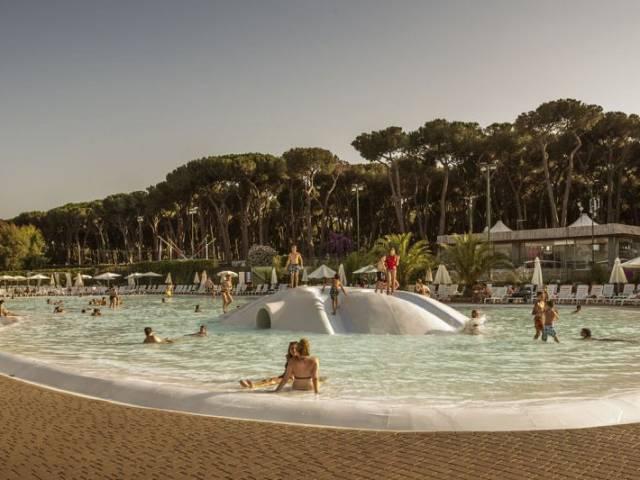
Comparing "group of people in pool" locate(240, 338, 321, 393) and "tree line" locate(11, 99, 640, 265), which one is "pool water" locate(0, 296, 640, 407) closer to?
"group of people in pool" locate(240, 338, 321, 393)

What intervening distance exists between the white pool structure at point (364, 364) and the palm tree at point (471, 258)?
20.8ft

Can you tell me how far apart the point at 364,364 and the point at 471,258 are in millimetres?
21622

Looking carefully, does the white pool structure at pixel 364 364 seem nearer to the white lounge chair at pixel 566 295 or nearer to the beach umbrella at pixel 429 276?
the white lounge chair at pixel 566 295

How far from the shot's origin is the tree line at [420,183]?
51156 mm

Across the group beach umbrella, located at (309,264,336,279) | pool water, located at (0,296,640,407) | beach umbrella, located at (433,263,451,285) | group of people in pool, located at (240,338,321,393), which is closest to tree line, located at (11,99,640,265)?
beach umbrella, located at (309,264,336,279)

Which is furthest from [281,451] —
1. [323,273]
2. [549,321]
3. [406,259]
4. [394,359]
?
[323,273]

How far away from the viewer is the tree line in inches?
2014

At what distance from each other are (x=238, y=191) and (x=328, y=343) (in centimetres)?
4411

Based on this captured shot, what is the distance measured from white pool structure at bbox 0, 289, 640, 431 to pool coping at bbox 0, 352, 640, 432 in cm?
1

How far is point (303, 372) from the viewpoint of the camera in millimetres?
9570

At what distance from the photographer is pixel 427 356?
14.5 m

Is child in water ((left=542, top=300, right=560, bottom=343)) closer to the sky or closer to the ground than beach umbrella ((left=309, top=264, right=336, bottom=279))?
closer to the ground

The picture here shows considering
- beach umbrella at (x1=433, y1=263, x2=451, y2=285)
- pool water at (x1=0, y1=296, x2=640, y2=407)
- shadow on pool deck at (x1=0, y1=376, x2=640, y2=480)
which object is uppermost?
beach umbrella at (x1=433, y1=263, x2=451, y2=285)

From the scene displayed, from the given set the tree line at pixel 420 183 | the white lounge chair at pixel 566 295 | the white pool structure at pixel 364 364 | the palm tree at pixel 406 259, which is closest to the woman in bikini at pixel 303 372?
the white pool structure at pixel 364 364
